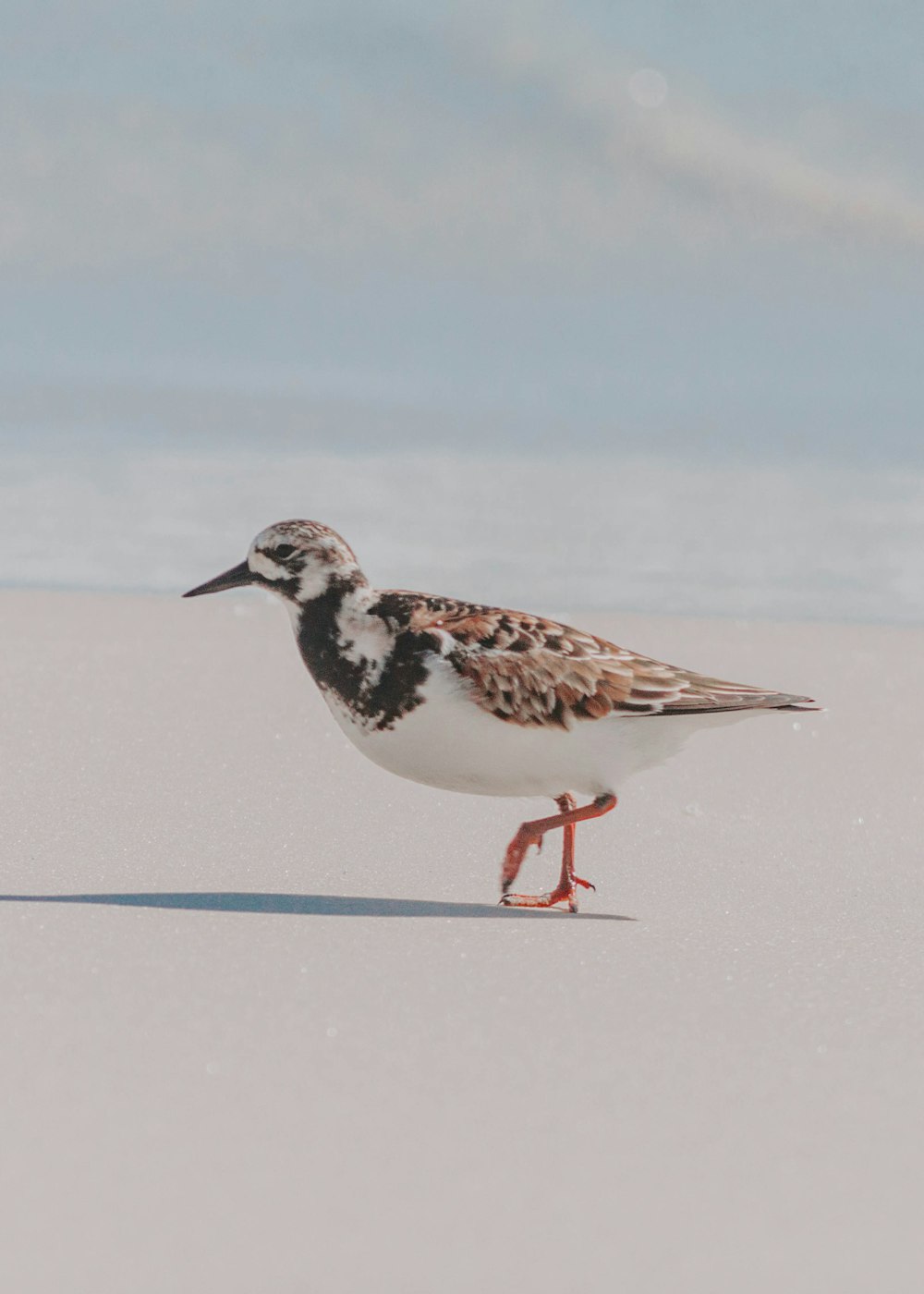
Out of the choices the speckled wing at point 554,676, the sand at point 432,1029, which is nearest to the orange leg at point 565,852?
the sand at point 432,1029

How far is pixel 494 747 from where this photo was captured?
5742 mm

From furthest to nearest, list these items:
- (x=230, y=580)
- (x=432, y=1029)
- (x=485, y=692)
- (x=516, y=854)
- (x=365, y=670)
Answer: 1. (x=230, y=580)
2. (x=516, y=854)
3. (x=365, y=670)
4. (x=485, y=692)
5. (x=432, y=1029)

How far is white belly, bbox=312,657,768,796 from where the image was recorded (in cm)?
570

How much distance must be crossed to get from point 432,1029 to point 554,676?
6.26 ft

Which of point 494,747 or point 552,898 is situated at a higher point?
point 494,747

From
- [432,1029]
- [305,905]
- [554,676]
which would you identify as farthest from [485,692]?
[432,1029]

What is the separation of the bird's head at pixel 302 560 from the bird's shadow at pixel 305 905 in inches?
45.2

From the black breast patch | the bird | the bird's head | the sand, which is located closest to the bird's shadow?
the sand

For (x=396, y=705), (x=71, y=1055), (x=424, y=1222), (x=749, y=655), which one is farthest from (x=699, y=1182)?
(x=749, y=655)

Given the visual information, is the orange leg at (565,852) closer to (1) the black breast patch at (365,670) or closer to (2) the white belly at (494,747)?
(2) the white belly at (494,747)

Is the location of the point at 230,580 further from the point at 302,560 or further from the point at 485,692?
the point at 485,692

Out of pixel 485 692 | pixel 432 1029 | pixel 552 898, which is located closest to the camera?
pixel 432 1029

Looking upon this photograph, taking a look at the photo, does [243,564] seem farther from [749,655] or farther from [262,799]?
[749,655]

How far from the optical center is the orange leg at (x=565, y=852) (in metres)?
5.97
